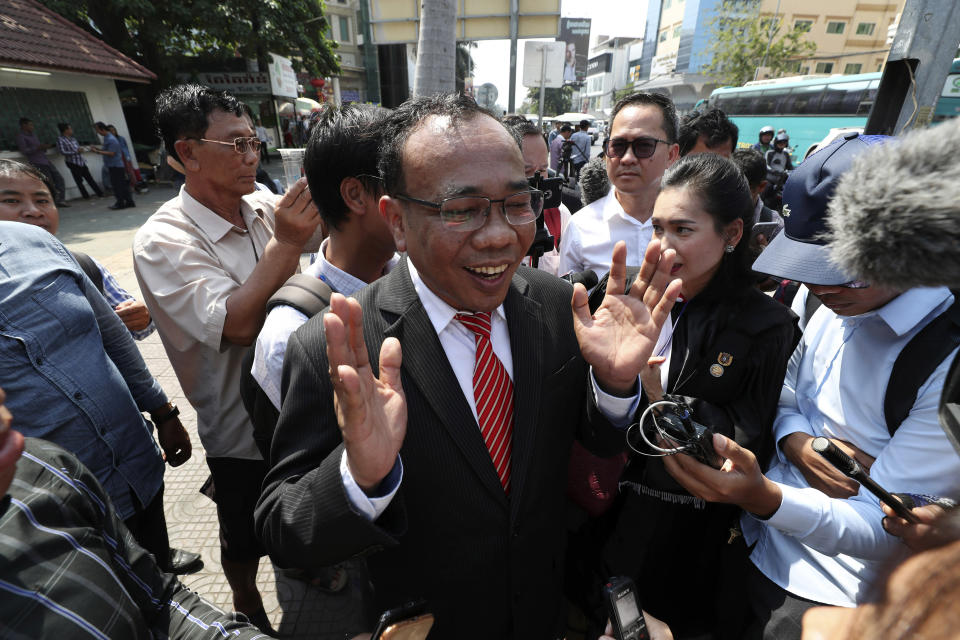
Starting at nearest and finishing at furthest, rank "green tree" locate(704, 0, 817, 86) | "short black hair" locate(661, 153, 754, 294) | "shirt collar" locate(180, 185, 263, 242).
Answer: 1. "short black hair" locate(661, 153, 754, 294)
2. "shirt collar" locate(180, 185, 263, 242)
3. "green tree" locate(704, 0, 817, 86)

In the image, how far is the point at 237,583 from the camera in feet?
7.98

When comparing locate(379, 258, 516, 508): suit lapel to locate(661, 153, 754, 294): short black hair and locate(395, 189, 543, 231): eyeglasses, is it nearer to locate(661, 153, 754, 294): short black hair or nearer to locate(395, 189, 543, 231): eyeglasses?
locate(395, 189, 543, 231): eyeglasses

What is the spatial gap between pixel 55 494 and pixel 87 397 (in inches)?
35.6

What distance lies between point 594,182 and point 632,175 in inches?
46.9

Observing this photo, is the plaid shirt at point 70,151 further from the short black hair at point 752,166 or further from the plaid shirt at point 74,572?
the short black hair at point 752,166

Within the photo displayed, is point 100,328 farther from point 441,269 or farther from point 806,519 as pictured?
point 806,519

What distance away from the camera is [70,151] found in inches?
479

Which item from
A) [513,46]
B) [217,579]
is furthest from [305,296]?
[513,46]

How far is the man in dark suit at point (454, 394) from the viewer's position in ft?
4.19

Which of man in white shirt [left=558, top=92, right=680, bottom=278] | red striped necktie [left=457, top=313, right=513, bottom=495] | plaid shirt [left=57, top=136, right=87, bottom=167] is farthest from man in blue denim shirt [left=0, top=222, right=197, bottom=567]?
plaid shirt [left=57, top=136, right=87, bottom=167]

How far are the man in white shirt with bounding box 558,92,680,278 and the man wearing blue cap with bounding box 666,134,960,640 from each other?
137cm

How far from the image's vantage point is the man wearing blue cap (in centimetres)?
140

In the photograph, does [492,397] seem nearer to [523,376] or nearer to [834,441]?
[523,376]

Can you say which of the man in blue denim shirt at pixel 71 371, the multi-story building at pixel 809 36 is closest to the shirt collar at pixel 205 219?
the man in blue denim shirt at pixel 71 371
